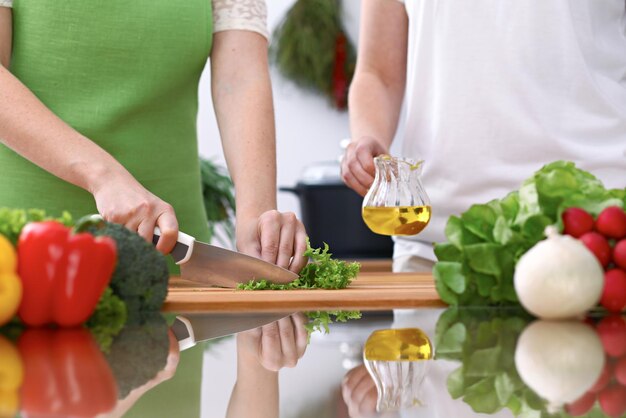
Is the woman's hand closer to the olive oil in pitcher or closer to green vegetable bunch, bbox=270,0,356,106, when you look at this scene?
the olive oil in pitcher

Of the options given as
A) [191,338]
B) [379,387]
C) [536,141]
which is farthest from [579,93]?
[379,387]

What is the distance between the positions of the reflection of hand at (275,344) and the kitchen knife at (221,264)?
Answer: 0.92 ft

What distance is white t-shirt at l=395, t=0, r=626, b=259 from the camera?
1.82m

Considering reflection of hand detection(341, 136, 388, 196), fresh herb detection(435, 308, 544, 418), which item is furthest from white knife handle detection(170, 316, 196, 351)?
reflection of hand detection(341, 136, 388, 196)

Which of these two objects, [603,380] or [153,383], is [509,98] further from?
[153,383]

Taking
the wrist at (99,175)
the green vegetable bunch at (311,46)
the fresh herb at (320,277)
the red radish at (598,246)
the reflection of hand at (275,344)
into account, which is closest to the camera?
the reflection of hand at (275,344)

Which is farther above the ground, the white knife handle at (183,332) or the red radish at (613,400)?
the white knife handle at (183,332)

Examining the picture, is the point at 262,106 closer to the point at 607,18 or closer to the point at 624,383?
the point at 607,18

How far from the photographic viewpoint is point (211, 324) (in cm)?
114

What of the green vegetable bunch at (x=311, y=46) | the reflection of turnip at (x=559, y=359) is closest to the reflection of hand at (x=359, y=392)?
the reflection of turnip at (x=559, y=359)

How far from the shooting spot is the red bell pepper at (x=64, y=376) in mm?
676

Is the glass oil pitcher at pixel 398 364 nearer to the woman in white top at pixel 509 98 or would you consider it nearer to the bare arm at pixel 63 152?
the bare arm at pixel 63 152

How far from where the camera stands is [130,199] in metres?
1.46

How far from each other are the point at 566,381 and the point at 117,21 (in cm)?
121
